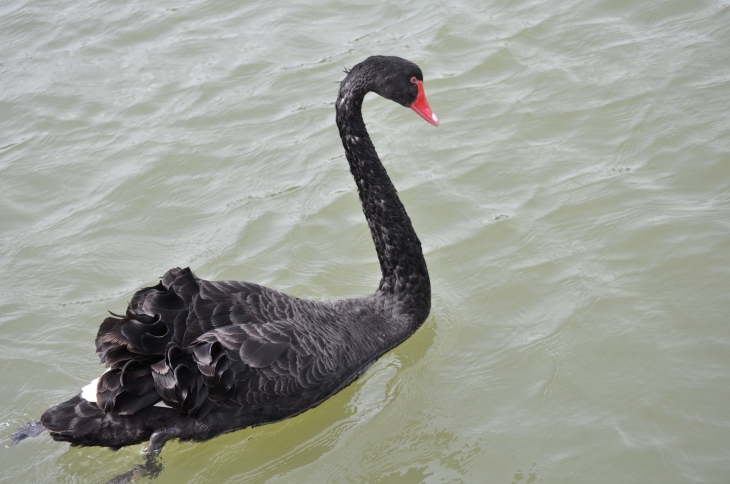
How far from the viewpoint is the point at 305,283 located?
5711 mm

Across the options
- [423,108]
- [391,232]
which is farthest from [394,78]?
[391,232]

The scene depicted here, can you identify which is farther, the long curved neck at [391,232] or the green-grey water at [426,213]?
the long curved neck at [391,232]

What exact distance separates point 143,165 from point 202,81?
4.42 feet

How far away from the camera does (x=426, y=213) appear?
6152 millimetres

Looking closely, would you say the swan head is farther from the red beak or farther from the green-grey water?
the green-grey water

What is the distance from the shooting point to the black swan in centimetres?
420

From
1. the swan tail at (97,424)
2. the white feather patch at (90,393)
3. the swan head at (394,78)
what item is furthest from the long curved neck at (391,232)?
the white feather patch at (90,393)

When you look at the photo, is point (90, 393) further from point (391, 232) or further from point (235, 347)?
point (391, 232)

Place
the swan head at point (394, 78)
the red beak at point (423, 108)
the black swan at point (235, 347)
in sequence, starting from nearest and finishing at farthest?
1. the black swan at point (235, 347)
2. the swan head at point (394, 78)
3. the red beak at point (423, 108)

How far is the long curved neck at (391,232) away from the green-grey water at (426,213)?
Answer: 0.32 meters

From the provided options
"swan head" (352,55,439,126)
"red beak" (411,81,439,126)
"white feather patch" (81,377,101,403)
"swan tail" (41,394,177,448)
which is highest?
"swan head" (352,55,439,126)

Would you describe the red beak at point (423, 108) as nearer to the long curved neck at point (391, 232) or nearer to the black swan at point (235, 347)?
the black swan at point (235, 347)

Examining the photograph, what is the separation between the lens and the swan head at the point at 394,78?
4.89 meters

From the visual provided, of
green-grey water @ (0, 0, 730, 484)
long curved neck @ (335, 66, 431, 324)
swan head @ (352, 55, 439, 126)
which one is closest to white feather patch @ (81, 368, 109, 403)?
green-grey water @ (0, 0, 730, 484)
